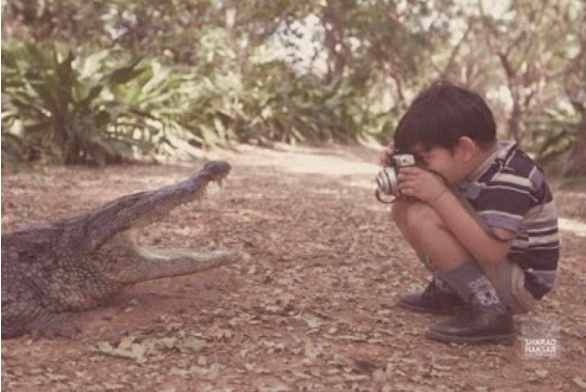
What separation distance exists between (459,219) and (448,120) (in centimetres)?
32

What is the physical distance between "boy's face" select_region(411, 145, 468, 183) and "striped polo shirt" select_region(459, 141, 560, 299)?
6 cm

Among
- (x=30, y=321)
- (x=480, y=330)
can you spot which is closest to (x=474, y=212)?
(x=480, y=330)

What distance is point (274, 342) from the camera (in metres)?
2.55

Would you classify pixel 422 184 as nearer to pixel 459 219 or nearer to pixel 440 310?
pixel 459 219

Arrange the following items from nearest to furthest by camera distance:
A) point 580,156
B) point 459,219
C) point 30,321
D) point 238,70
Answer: point 459,219 < point 30,321 < point 580,156 < point 238,70

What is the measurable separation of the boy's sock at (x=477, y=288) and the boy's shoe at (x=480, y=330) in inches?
0.8

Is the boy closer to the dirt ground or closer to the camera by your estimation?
the camera

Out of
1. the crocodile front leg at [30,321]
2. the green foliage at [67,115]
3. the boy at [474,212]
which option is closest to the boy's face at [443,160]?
the boy at [474,212]

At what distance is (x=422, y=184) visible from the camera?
249 cm

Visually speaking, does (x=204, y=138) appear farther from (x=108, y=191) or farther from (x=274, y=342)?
(x=274, y=342)

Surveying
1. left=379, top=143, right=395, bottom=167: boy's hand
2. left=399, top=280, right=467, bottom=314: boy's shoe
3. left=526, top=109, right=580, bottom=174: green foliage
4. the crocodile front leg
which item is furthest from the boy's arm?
left=526, top=109, right=580, bottom=174: green foliage

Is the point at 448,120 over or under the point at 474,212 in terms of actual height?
over

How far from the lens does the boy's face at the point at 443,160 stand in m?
2.54

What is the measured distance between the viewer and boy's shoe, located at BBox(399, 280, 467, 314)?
289cm
